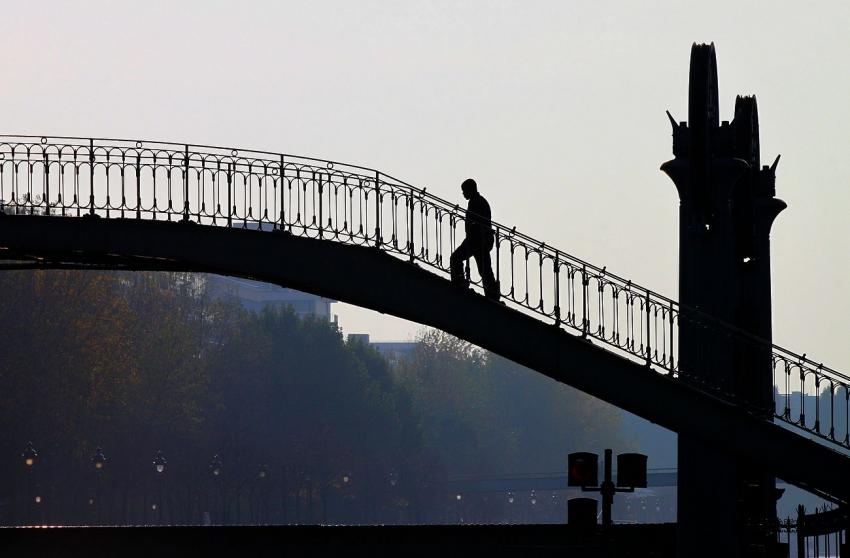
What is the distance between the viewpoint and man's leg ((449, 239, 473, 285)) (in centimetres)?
2797

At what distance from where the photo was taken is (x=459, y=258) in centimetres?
2800

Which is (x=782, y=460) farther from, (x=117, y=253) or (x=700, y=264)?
(x=117, y=253)

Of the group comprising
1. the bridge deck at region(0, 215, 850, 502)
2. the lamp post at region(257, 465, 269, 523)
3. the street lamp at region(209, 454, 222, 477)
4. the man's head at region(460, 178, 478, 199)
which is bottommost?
the lamp post at region(257, 465, 269, 523)

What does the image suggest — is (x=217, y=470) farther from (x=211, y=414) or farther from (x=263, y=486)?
(x=211, y=414)

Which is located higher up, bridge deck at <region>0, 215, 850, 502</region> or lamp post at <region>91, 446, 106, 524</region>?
bridge deck at <region>0, 215, 850, 502</region>

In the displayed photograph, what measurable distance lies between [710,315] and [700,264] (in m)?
0.72

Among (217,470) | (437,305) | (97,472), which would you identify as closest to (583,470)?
(437,305)

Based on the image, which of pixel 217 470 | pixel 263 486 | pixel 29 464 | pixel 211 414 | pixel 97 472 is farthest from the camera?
pixel 211 414

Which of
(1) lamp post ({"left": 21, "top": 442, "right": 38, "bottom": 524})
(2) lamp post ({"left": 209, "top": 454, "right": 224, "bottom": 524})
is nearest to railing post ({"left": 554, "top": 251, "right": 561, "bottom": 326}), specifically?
(1) lamp post ({"left": 21, "top": 442, "right": 38, "bottom": 524})

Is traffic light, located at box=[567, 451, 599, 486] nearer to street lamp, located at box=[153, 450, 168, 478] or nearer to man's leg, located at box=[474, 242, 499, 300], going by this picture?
man's leg, located at box=[474, 242, 499, 300]

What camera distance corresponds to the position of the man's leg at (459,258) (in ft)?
91.8

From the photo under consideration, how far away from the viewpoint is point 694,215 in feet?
90.6

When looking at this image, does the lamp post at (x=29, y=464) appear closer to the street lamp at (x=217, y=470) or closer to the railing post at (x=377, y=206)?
the street lamp at (x=217, y=470)

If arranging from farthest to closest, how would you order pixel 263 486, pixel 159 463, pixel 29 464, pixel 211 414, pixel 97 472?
1. pixel 211 414
2. pixel 263 486
3. pixel 97 472
4. pixel 159 463
5. pixel 29 464
